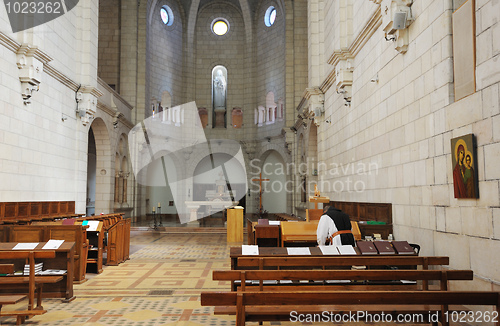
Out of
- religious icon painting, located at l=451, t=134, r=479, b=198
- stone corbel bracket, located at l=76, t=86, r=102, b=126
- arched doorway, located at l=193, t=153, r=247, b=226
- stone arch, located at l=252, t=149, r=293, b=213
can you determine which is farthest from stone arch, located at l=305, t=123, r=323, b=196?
religious icon painting, located at l=451, t=134, r=479, b=198

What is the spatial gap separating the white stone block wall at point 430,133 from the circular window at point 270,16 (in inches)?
570

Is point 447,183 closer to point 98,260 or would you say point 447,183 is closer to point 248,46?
point 98,260

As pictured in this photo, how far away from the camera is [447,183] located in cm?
539

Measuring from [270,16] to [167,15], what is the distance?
5985 millimetres

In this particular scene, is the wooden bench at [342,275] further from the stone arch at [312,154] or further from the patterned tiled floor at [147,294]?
the stone arch at [312,154]

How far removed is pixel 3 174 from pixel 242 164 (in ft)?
53.6

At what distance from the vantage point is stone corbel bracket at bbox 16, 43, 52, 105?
9844 mm

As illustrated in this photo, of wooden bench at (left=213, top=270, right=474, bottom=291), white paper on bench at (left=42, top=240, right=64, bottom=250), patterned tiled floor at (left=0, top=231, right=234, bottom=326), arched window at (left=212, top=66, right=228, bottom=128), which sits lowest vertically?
patterned tiled floor at (left=0, top=231, right=234, bottom=326)

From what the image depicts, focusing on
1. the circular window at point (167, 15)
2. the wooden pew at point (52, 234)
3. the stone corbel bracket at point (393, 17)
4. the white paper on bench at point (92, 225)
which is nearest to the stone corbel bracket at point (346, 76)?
the stone corbel bracket at point (393, 17)

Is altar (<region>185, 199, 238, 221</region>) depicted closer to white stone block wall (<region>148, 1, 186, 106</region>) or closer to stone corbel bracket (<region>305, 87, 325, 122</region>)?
stone corbel bracket (<region>305, 87, 325, 122</region>)

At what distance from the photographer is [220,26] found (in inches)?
1019

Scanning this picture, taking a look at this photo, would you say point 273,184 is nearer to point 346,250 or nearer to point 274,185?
point 274,185

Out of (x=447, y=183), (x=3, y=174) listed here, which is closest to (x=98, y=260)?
(x=3, y=174)

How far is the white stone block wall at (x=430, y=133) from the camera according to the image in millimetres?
4473
